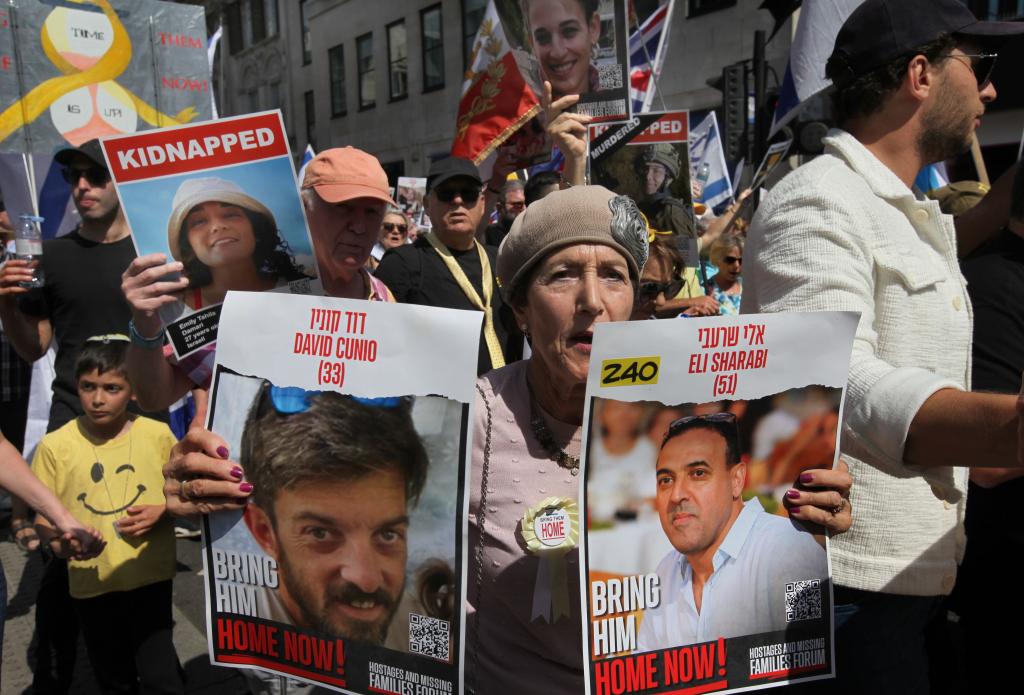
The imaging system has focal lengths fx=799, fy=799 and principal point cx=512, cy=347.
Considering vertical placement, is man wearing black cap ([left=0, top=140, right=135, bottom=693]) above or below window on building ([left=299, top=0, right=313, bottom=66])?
below

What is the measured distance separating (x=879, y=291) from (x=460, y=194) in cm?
266

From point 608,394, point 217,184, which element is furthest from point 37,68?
point 608,394

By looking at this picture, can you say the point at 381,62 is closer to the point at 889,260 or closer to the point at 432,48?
the point at 432,48

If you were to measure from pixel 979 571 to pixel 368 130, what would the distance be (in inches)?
1057

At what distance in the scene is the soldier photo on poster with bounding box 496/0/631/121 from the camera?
3.11 metres

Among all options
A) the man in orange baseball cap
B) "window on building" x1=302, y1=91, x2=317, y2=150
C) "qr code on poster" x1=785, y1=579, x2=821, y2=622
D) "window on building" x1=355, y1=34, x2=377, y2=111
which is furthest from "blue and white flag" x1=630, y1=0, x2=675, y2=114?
"window on building" x1=302, y1=91, x2=317, y2=150

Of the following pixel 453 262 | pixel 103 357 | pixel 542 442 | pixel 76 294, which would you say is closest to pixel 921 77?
pixel 542 442

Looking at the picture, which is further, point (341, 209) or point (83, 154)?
point (83, 154)

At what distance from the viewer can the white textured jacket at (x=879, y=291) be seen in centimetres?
166

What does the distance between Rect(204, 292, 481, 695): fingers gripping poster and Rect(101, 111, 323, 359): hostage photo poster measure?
564mm

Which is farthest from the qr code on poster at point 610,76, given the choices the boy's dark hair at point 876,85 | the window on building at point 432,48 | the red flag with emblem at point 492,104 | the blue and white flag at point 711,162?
the window on building at point 432,48

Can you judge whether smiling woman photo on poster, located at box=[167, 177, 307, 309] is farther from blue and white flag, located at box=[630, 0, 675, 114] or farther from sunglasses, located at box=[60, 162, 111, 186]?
blue and white flag, located at box=[630, 0, 675, 114]

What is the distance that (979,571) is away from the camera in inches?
96.4

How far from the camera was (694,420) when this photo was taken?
4.35 feet
